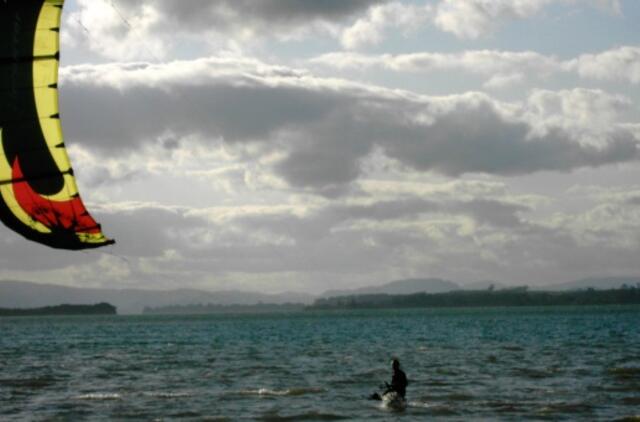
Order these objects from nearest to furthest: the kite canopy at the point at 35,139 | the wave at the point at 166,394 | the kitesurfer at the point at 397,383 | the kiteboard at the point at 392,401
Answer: the kite canopy at the point at 35,139 < the kiteboard at the point at 392,401 < the kitesurfer at the point at 397,383 < the wave at the point at 166,394

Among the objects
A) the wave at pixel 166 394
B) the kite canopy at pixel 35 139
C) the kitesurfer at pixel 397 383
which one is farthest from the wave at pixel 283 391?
the kite canopy at pixel 35 139

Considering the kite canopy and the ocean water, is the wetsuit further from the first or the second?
the kite canopy

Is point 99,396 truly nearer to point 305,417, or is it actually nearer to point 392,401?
point 305,417

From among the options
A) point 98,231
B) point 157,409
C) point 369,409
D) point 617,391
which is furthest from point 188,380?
point 98,231

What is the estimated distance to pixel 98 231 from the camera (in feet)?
40.4

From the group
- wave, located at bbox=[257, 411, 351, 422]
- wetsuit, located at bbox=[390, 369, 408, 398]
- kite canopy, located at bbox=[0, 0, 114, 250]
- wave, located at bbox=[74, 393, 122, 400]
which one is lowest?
wave, located at bbox=[257, 411, 351, 422]

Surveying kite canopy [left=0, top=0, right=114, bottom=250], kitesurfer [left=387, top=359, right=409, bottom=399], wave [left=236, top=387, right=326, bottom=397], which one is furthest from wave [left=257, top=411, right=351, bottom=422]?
kite canopy [left=0, top=0, right=114, bottom=250]

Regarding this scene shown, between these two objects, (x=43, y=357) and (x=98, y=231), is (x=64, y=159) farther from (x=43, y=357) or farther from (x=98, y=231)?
(x=43, y=357)

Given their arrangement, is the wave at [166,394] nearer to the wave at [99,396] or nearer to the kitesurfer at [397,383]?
the wave at [99,396]

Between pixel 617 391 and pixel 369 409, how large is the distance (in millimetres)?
10088

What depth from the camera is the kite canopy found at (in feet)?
38.9

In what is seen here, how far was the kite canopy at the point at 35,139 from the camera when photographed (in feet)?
38.9

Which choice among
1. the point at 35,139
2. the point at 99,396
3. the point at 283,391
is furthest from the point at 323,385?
the point at 35,139

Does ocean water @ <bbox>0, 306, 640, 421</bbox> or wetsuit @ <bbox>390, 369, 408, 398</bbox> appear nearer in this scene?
ocean water @ <bbox>0, 306, 640, 421</bbox>
